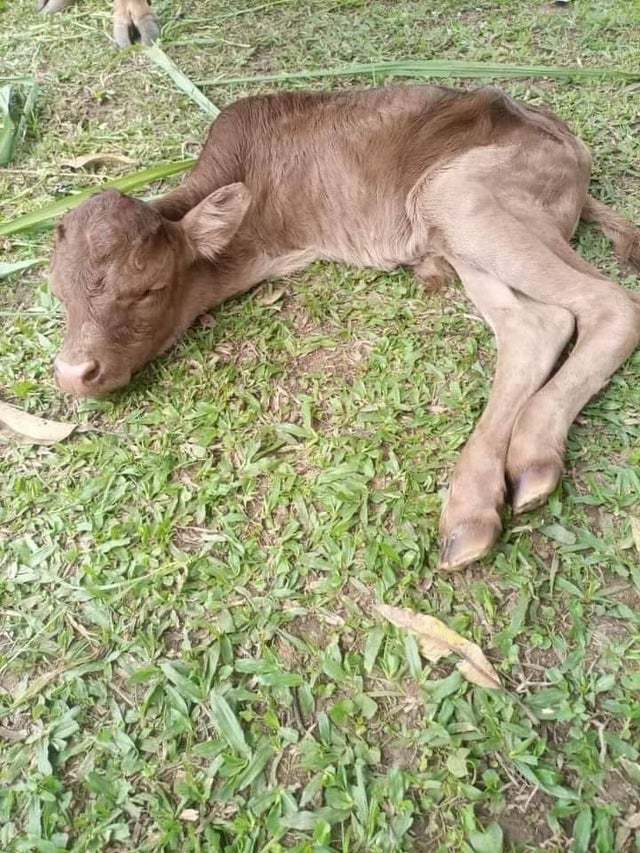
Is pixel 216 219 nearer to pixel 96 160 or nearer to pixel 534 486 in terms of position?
pixel 96 160

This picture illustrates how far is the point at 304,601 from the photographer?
8.66 feet

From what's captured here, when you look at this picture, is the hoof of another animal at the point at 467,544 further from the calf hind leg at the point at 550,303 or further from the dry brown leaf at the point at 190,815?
the dry brown leaf at the point at 190,815

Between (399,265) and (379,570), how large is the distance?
70.9 inches

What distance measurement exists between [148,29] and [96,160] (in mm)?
1666

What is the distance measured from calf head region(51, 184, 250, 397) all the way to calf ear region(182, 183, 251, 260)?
114mm

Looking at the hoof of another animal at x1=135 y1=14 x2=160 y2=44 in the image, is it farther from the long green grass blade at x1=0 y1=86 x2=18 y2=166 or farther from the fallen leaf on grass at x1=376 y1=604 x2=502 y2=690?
the fallen leaf on grass at x1=376 y1=604 x2=502 y2=690

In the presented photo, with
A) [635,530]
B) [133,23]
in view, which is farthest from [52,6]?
[635,530]

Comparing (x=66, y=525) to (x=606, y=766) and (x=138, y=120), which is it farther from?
(x=138, y=120)

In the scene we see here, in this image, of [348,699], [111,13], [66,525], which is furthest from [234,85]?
[348,699]

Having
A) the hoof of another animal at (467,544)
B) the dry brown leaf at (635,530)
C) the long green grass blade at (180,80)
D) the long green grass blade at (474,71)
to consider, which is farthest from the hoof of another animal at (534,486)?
the long green grass blade at (180,80)

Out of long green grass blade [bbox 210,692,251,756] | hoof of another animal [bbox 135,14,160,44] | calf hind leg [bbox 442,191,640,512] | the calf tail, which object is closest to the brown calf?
hoof of another animal [bbox 135,14,160,44]

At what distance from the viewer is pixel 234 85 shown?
526cm

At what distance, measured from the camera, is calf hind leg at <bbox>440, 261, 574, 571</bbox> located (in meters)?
2.68

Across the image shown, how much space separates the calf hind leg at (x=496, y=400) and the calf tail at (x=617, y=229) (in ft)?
2.01
